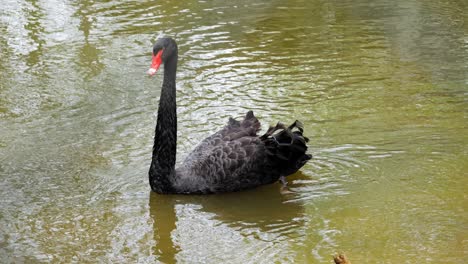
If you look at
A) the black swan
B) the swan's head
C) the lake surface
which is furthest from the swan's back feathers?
the swan's head

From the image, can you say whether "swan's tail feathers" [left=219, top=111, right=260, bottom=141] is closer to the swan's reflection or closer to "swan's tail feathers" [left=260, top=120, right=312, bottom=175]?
"swan's tail feathers" [left=260, top=120, right=312, bottom=175]

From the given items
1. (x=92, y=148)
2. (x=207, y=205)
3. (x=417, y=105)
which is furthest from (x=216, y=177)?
(x=417, y=105)

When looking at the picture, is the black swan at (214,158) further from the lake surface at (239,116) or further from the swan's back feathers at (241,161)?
the lake surface at (239,116)

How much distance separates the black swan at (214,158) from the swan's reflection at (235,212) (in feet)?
0.21

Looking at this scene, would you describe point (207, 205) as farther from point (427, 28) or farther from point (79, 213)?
point (427, 28)

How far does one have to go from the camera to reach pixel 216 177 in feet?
18.0

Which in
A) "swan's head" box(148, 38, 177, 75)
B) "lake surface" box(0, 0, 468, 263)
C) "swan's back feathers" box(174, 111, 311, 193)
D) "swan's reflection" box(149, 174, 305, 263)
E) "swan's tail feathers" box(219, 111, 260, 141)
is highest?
"swan's head" box(148, 38, 177, 75)

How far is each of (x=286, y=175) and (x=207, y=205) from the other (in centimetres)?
65

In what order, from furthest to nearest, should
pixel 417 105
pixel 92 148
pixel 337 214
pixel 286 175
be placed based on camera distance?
pixel 417 105, pixel 92 148, pixel 286 175, pixel 337 214

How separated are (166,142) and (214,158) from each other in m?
0.34

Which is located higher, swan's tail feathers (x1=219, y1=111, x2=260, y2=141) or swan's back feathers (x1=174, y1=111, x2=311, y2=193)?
swan's tail feathers (x1=219, y1=111, x2=260, y2=141)

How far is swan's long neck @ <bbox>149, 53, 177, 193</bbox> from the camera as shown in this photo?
549 centimetres

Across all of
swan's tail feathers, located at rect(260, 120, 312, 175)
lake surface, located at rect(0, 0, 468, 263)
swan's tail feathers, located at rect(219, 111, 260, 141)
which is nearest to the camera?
lake surface, located at rect(0, 0, 468, 263)

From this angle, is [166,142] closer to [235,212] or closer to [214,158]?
[214,158]
